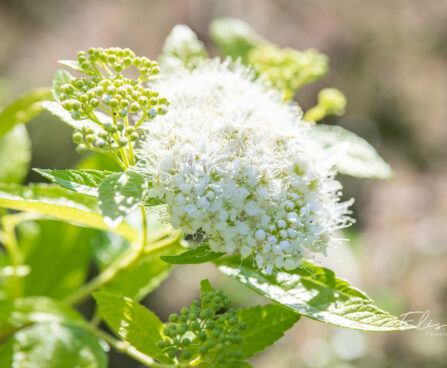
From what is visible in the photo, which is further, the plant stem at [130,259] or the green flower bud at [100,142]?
the plant stem at [130,259]

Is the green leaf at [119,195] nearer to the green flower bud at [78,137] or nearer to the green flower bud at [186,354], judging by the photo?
the green flower bud at [78,137]

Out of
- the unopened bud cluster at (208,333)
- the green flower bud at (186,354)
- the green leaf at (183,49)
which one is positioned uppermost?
the green leaf at (183,49)

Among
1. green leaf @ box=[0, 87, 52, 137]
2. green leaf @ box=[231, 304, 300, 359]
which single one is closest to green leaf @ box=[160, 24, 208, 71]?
green leaf @ box=[0, 87, 52, 137]

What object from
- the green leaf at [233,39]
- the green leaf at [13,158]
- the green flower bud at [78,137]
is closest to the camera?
the green flower bud at [78,137]

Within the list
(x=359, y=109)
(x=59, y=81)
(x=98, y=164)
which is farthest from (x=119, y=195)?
(x=359, y=109)

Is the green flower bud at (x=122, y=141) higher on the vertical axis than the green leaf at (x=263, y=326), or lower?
higher

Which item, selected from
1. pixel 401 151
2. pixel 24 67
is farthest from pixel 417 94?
pixel 24 67

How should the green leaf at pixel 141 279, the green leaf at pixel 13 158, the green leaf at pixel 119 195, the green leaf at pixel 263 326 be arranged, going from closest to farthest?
the green leaf at pixel 119 195 < the green leaf at pixel 263 326 < the green leaf at pixel 141 279 < the green leaf at pixel 13 158
